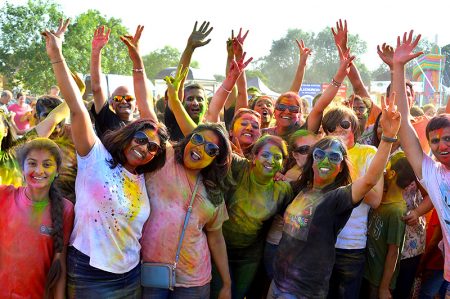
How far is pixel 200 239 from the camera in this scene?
3090mm

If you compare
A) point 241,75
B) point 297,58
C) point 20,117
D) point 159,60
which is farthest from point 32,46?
point 297,58

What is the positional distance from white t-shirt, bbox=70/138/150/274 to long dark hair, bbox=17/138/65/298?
0.09 metres

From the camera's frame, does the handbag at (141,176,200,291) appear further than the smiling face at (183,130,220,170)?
No

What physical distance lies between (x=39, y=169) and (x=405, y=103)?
261 centimetres

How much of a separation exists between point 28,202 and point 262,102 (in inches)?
117

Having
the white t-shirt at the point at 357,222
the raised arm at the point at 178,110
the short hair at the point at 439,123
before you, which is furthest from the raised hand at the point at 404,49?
the raised arm at the point at 178,110

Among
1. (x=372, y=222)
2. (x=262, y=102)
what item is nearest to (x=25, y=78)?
(x=262, y=102)

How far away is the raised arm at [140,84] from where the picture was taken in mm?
3523

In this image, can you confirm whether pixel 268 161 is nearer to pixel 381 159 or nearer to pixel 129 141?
pixel 381 159

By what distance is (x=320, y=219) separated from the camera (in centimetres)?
299

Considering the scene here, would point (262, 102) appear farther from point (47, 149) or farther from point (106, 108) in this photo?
point (47, 149)

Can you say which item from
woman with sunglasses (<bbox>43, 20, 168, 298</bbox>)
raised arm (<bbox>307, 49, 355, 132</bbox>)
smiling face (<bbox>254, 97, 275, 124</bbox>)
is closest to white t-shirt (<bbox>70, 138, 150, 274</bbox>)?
woman with sunglasses (<bbox>43, 20, 168, 298</bbox>)

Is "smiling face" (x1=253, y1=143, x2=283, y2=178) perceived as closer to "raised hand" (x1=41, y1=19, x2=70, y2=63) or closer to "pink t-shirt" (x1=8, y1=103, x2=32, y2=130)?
"raised hand" (x1=41, y1=19, x2=70, y2=63)

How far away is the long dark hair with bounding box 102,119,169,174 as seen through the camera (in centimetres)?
289
